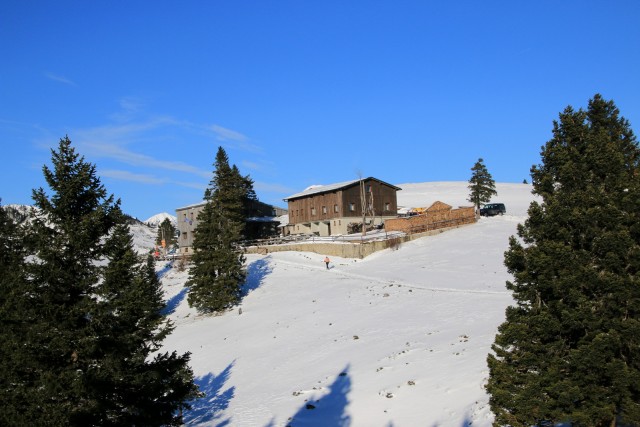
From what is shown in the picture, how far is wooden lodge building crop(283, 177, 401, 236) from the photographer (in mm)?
72500

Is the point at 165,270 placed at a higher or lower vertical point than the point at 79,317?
lower

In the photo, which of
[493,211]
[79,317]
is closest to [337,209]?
[493,211]

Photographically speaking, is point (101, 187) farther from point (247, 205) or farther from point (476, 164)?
point (476, 164)

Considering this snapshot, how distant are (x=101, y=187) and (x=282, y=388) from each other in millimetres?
14201

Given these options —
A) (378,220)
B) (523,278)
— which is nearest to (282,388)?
(523,278)

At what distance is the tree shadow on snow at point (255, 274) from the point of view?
49706 mm

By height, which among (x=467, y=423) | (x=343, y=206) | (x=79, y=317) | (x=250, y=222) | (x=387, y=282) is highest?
(x=343, y=206)

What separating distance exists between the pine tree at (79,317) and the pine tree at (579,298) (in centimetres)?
1024

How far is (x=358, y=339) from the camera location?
29703mm

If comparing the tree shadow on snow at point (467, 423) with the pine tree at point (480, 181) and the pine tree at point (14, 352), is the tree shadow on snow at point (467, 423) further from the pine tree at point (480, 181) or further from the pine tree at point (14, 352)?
the pine tree at point (480, 181)

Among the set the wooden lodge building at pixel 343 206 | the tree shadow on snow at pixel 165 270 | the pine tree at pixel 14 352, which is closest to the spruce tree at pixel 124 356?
the pine tree at pixel 14 352

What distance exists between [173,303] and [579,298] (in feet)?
157

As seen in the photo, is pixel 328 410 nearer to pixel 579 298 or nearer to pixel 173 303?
pixel 579 298

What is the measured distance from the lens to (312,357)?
2867cm
